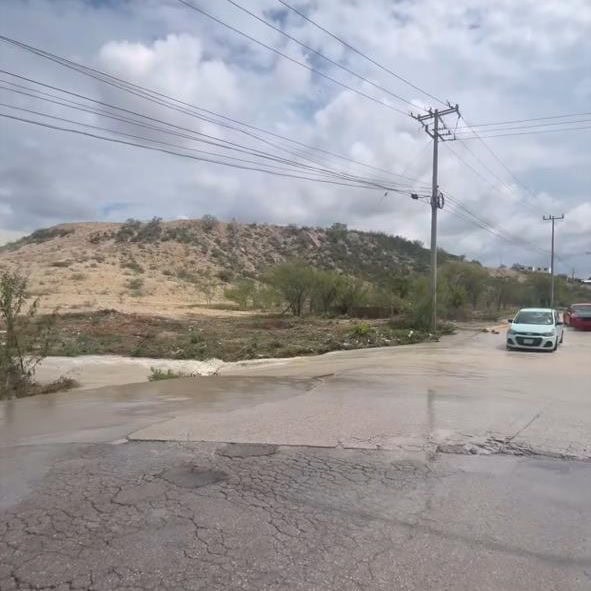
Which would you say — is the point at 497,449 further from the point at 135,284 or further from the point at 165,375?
the point at 135,284

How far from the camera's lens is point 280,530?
4715mm

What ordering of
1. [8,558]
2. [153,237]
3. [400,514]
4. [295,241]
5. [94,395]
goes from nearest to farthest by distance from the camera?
[8,558], [400,514], [94,395], [153,237], [295,241]

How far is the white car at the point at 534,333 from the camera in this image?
74.0 feet

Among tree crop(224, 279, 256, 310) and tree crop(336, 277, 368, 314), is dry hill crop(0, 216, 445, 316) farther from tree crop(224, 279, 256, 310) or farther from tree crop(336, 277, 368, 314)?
tree crop(336, 277, 368, 314)

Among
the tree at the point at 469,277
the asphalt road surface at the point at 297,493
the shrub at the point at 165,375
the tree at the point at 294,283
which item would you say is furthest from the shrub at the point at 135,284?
the asphalt road surface at the point at 297,493

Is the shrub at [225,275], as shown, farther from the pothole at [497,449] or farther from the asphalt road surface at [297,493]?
Answer: the pothole at [497,449]

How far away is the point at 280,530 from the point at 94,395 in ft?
27.3

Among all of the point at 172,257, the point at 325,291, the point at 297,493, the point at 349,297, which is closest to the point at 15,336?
the point at 297,493

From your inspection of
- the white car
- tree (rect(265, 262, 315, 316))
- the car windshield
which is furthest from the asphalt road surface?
tree (rect(265, 262, 315, 316))

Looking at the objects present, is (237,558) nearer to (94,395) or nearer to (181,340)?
(94,395)

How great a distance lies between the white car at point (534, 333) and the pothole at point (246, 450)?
17824mm

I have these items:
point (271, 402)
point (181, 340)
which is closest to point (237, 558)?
point (271, 402)

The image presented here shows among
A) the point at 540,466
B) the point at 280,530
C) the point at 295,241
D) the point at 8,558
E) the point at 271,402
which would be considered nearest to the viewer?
the point at 8,558

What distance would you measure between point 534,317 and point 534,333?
2.18 metres
